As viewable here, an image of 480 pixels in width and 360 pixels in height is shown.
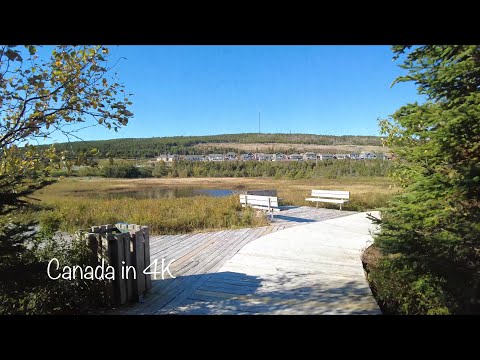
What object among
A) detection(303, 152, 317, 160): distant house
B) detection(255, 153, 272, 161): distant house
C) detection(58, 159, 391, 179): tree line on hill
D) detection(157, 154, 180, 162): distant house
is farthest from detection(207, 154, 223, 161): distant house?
detection(303, 152, 317, 160): distant house

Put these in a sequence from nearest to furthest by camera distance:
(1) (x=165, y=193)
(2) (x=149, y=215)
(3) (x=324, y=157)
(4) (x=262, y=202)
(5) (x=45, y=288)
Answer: (5) (x=45, y=288)
(2) (x=149, y=215)
(4) (x=262, y=202)
(1) (x=165, y=193)
(3) (x=324, y=157)

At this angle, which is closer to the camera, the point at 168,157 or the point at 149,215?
the point at 149,215

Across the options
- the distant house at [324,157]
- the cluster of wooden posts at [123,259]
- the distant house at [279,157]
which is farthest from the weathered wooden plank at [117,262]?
the distant house at [324,157]

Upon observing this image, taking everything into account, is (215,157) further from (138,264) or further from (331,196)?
(138,264)

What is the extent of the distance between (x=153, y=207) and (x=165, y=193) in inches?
90.7

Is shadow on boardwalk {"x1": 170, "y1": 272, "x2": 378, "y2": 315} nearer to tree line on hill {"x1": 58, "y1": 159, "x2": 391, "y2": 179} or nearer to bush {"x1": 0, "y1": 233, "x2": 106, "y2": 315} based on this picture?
bush {"x1": 0, "y1": 233, "x2": 106, "y2": 315}

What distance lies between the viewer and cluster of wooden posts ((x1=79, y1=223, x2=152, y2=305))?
314 cm

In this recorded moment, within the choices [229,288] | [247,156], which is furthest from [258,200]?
[247,156]

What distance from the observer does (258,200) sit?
9.17 meters
